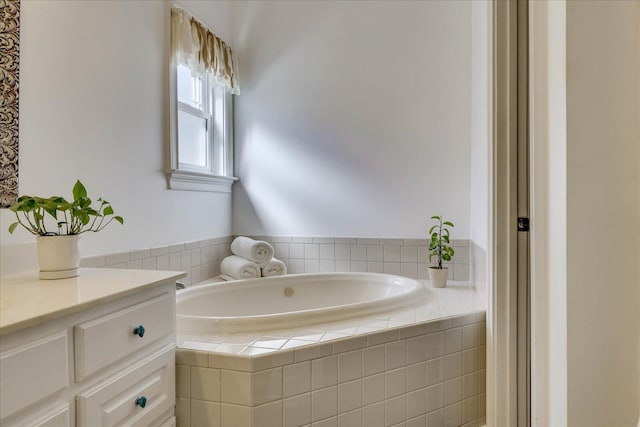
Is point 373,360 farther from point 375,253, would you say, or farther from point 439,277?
point 375,253

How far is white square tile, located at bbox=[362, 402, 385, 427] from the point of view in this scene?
1.42 metres

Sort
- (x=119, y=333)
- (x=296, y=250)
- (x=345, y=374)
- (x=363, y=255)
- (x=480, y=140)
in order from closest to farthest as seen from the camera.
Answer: (x=119, y=333), (x=345, y=374), (x=480, y=140), (x=363, y=255), (x=296, y=250)

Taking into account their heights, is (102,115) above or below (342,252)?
above

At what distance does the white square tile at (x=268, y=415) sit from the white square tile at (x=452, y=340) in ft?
2.54

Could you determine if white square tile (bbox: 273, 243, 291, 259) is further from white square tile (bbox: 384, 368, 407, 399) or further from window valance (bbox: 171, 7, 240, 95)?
white square tile (bbox: 384, 368, 407, 399)

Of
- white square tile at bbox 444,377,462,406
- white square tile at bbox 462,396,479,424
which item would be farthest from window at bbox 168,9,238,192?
white square tile at bbox 462,396,479,424

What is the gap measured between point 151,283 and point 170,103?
4.54 ft

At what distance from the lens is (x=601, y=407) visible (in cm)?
65

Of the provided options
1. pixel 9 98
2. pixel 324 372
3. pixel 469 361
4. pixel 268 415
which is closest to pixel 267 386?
pixel 268 415

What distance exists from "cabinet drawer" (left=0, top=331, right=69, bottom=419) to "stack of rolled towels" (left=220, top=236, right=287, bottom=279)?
60.7 inches

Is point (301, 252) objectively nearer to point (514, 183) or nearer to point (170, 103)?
point (170, 103)

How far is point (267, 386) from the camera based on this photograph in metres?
1.25

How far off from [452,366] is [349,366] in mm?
541

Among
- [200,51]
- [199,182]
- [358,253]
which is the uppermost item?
[200,51]
